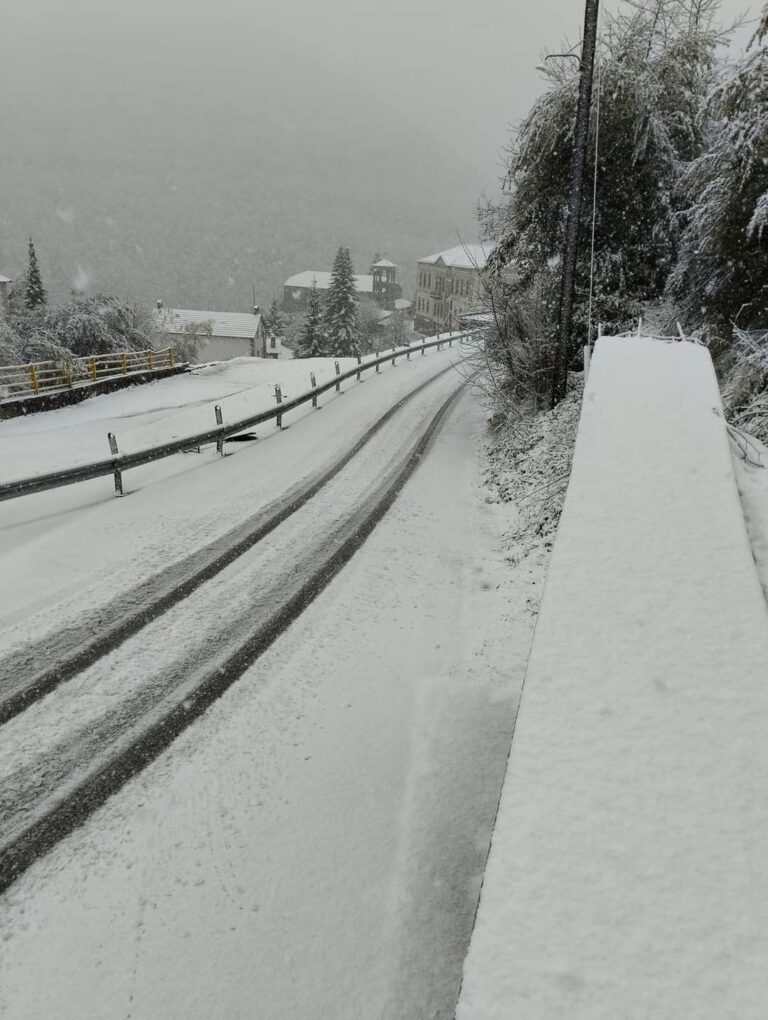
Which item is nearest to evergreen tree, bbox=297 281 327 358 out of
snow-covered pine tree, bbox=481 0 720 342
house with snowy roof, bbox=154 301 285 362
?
house with snowy roof, bbox=154 301 285 362

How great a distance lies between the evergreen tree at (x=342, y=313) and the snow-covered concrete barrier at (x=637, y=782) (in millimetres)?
58626

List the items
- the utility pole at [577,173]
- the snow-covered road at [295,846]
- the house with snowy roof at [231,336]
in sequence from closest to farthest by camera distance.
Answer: the snow-covered road at [295,846] < the utility pole at [577,173] < the house with snowy roof at [231,336]

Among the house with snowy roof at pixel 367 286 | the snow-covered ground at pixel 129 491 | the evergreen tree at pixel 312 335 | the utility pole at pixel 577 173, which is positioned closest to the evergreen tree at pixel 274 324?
the evergreen tree at pixel 312 335

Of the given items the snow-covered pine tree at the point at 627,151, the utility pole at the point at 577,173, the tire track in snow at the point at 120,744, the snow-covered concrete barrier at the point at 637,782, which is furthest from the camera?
the snow-covered pine tree at the point at 627,151

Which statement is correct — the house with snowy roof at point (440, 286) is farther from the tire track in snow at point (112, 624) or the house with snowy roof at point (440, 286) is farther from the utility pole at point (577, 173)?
the tire track in snow at point (112, 624)

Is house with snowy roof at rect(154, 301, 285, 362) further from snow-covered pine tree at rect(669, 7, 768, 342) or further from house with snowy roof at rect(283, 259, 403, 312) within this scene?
snow-covered pine tree at rect(669, 7, 768, 342)

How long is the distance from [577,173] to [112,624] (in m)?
11.7

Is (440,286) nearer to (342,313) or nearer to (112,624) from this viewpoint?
(342,313)

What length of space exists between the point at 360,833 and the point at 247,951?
1.01 metres

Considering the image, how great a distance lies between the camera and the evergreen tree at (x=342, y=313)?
60594mm

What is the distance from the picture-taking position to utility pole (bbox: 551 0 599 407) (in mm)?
11516

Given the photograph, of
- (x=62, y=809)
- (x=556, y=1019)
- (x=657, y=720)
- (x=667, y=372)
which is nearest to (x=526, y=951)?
(x=556, y=1019)

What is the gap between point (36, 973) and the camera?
3215 mm

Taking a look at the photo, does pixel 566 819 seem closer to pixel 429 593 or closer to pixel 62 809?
pixel 62 809
